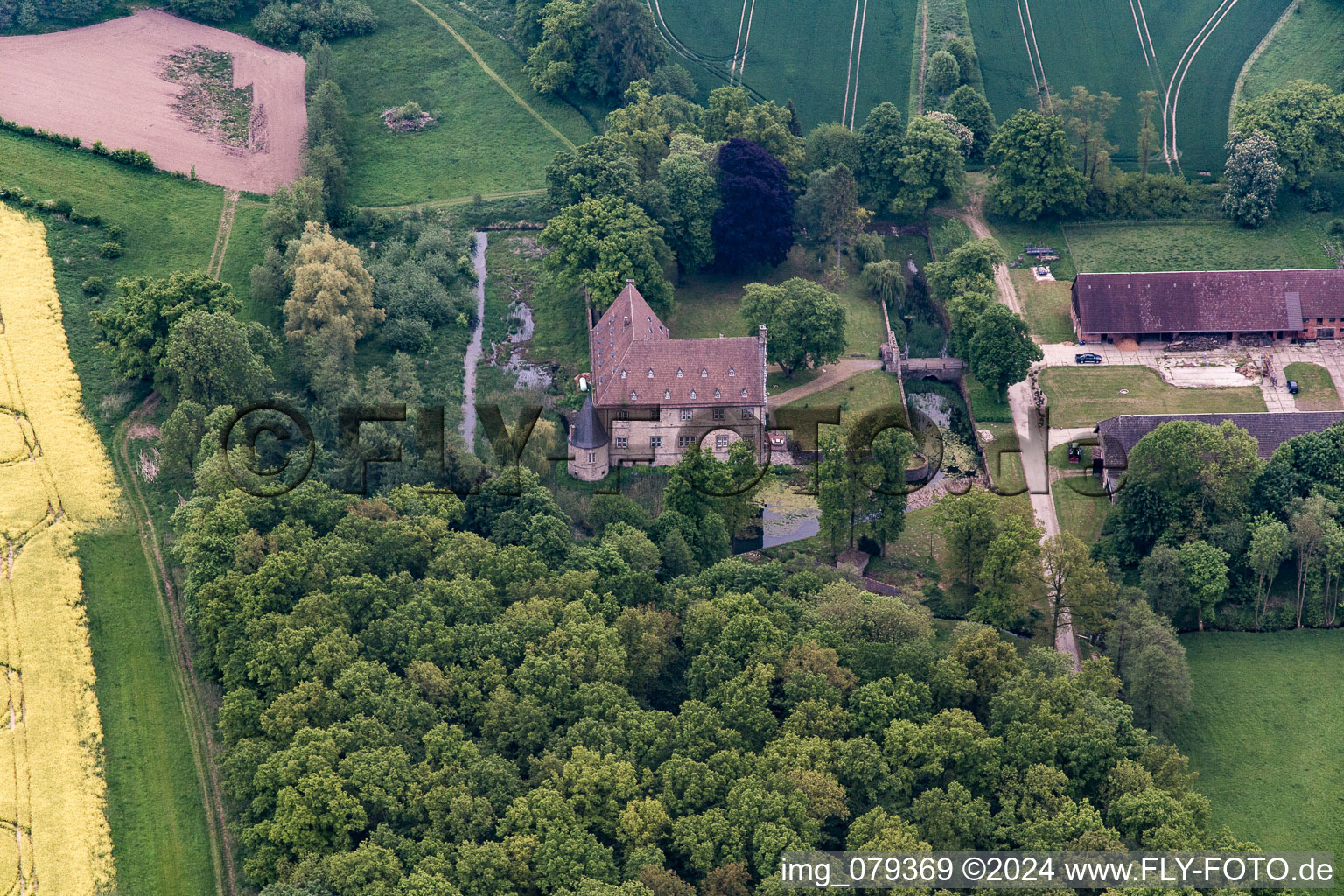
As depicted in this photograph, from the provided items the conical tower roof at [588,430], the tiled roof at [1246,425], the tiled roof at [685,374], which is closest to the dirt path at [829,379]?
the tiled roof at [685,374]

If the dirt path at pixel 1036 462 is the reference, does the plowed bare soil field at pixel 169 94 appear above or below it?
above

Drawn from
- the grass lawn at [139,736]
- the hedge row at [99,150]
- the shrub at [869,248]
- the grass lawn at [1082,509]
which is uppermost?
the hedge row at [99,150]

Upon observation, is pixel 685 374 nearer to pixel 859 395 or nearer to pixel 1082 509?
pixel 859 395

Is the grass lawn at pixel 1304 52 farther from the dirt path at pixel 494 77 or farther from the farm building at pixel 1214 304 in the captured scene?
the dirt path at pixel 494 77

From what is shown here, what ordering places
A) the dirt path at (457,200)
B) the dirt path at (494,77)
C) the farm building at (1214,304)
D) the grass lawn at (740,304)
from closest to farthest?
the farm building at (1214,304) < the grass lawn at (740,304) < the dirt path at (457,200) < the dirt path at (494,77)

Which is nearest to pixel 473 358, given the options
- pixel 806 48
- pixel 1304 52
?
pixel 806 48

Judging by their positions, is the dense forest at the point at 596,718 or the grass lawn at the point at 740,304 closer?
the dense forest at the point at 596,718
